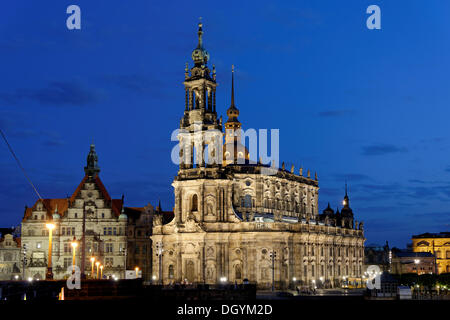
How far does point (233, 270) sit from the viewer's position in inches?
3487

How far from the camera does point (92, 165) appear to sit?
364 feet

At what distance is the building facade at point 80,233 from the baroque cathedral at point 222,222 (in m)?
10.3

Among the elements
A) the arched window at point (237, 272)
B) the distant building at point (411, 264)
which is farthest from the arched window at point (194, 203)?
the distant building at point (411, 264)

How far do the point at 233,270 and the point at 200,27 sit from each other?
36.3 m

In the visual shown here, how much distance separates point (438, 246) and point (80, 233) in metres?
95.1

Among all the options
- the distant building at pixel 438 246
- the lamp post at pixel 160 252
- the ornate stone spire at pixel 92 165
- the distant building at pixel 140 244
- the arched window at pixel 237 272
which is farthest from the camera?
the distant building at pixel 438 246

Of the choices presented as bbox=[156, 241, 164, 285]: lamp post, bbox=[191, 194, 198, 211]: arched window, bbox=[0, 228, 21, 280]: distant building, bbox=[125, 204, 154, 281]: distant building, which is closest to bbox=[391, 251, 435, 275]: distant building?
bbox=[125, 204, 154, 281]: distant building

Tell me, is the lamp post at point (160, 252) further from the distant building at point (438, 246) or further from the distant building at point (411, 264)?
the distant building at point (438, 246)

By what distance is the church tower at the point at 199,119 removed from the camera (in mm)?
92375

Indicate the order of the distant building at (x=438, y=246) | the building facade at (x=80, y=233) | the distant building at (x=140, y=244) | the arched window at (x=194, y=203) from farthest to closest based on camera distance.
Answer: the distant building at (x=438, y=246)
the distant building at (x=140, y=244)
the building facade at (x=80, y=233)
the arched window at (x=194, y=203)

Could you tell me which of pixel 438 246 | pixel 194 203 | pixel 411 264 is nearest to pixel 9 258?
pixel 194 203

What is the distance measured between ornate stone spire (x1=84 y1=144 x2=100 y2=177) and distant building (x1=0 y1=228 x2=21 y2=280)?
16.1 meters
